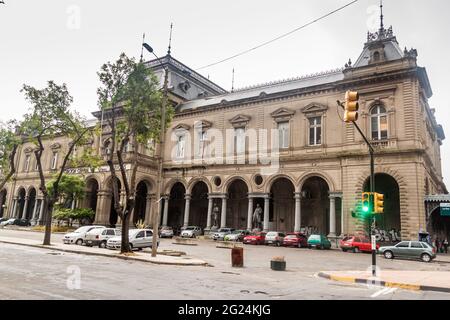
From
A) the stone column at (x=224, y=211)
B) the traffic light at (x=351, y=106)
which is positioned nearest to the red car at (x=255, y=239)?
the stone column at (x=224, y=211)

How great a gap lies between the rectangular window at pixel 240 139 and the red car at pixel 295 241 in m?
11.1

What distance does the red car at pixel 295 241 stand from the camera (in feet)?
102

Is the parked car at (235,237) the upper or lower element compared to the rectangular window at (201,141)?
lower

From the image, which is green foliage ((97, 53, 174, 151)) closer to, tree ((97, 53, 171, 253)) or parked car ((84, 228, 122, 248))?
tree ((97, 53, 171, 253))

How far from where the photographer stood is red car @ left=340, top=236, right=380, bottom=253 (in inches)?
1083

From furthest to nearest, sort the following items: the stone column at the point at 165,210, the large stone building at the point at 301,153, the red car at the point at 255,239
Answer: the stone column at the point at 165,210
the red car at the point at 255,239
the large stone building at the point at 301,153

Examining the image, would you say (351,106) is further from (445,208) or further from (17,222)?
(17,222)

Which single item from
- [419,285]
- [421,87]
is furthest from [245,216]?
[419,285]

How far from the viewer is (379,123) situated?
103 feet

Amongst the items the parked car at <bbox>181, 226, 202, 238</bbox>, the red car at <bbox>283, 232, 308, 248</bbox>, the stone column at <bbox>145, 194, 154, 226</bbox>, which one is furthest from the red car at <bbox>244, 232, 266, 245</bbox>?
the stone column at <bbox>145, 194, 154, 226</bbox>

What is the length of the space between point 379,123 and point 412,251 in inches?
472

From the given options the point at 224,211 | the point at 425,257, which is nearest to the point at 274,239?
the point at 224,211

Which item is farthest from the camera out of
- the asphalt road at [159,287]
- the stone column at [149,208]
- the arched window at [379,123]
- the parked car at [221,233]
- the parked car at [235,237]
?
the stone column at [149,208]

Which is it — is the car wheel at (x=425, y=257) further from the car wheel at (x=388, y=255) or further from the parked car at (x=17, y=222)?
the parked car at (x=17, y=222)
